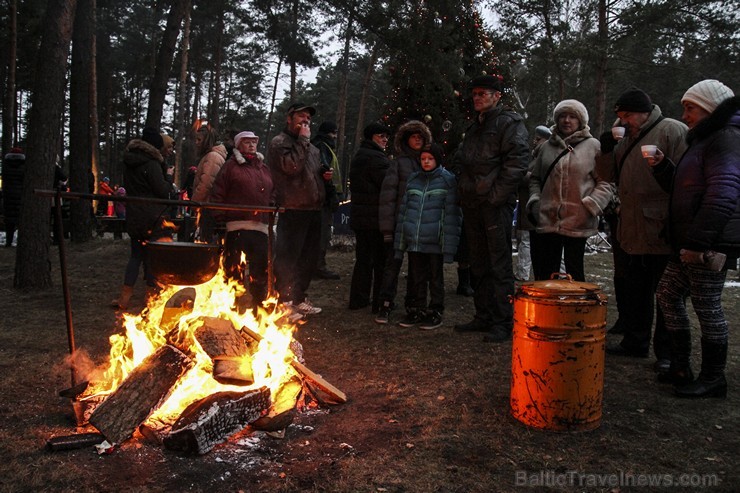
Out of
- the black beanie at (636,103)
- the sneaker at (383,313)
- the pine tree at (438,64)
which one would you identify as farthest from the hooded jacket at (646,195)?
the pine tree at (438,64)

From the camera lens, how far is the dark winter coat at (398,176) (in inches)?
241

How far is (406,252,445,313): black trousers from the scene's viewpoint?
585 cm

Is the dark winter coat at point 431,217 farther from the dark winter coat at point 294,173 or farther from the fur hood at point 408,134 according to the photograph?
the dark winter coat at point 294,173

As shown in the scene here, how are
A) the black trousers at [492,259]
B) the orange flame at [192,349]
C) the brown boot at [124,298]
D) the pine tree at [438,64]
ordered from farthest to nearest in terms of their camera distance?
the pine tree at [438,64] → the brown boot at [124,298] → the black trousers at [492,259] → the orange flame at [192,349]

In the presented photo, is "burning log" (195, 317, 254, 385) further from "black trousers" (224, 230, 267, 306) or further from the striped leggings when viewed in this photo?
the striped leggings

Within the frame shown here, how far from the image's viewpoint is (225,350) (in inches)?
140

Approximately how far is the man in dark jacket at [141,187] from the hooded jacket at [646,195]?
190 inches

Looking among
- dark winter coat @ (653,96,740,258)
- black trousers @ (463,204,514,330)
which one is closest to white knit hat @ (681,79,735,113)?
dark winter coat @ (653,96,740,258)

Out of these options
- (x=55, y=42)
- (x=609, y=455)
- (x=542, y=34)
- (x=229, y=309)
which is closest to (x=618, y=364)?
(x=609, y=455)

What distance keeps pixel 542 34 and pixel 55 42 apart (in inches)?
788

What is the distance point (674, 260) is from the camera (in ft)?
13.0

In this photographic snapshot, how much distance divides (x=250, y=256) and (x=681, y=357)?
161 inches

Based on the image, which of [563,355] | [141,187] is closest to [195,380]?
[563,355]

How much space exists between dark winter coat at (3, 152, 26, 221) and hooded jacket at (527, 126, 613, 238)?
11402 mm
